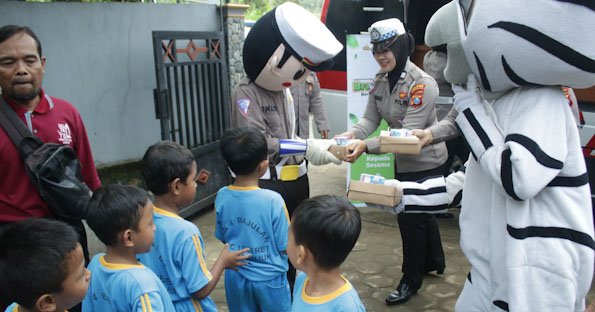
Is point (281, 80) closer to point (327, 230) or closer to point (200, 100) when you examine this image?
point (327, 230)

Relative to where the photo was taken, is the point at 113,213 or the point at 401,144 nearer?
the point at 113,213

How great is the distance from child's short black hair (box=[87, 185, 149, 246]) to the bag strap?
24.8 inches

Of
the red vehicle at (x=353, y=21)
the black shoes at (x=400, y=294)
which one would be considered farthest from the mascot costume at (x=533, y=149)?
the red vehicle at (x=353, y=21)

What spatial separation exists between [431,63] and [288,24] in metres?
1.95

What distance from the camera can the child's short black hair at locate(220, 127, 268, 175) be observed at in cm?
250

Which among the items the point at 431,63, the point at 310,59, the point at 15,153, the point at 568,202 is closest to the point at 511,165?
the point at 568,202

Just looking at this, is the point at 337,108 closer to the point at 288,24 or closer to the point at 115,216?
the point at 288,24

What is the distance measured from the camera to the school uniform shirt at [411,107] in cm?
332

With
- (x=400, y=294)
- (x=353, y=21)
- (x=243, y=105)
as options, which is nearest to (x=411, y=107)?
(x=243, y=105)

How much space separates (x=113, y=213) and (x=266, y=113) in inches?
60.0

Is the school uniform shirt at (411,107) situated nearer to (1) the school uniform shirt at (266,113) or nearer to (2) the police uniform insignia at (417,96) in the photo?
(2) the police uniform insignia at (417,96)

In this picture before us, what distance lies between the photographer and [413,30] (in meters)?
5.51

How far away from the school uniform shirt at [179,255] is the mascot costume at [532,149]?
3.88 feet

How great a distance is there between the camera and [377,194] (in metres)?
2.51
